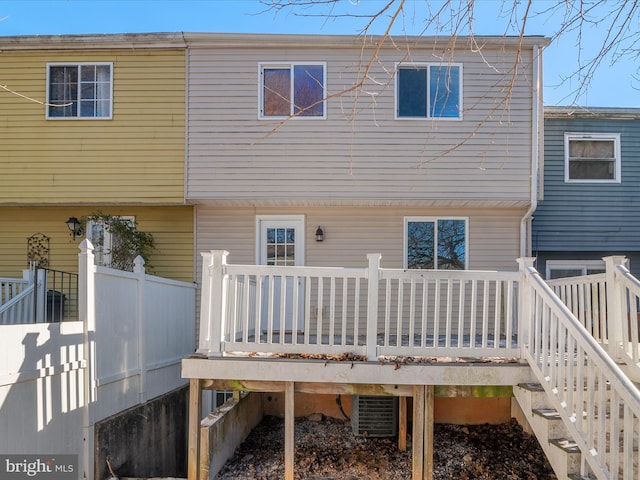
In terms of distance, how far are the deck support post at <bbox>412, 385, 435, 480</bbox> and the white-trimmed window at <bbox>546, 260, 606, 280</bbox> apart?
5.45 meters

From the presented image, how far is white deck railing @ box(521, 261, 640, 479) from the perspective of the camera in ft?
9.46

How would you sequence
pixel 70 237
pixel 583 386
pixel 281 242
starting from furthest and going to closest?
pixel 70 237
pixel 281 242
pixel 583 386

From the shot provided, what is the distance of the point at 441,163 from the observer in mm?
7055

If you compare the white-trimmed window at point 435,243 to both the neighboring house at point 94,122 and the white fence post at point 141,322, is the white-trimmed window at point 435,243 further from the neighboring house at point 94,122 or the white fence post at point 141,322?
the white fence post at point 141,322


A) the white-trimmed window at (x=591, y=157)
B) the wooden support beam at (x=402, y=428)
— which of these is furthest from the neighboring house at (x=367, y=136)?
the wooden support beam at (x=402, y=428)

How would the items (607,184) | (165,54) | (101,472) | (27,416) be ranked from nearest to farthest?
(27,416)
(101,472)
(165,54)
(607,184)

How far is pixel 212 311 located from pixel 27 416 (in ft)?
5.65

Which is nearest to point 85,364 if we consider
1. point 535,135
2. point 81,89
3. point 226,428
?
point 226,428

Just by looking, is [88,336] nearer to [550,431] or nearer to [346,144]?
[550,431]

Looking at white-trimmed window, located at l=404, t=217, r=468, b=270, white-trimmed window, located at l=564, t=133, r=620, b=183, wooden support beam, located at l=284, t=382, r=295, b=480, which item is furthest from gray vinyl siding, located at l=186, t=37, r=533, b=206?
wooden support beam, located at l=284, t=382, r=295, b=480

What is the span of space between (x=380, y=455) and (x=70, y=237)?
6097 mm

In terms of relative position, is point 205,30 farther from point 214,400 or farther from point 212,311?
point 214,400

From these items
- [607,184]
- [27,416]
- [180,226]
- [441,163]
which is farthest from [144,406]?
[607,184]

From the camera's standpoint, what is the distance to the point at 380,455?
533 cm
